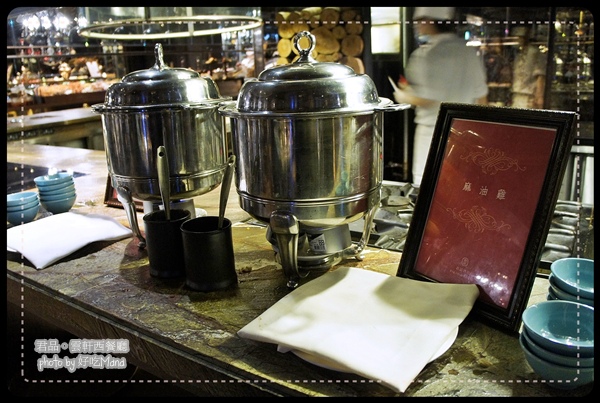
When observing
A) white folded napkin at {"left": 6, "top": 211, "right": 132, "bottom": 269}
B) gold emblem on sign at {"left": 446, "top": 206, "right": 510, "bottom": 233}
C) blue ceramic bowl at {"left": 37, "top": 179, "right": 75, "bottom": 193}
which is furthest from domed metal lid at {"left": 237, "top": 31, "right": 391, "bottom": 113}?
blue ceramic bowl at {"left": 37, "top": 179, "right": 75, "bottom": 193}

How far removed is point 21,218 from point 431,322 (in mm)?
1545

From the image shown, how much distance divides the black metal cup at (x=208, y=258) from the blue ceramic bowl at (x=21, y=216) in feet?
2.82

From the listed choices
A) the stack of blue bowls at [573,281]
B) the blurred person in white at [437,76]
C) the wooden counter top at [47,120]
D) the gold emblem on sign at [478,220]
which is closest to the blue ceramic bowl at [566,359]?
the stack of blue bowls at [573,281]

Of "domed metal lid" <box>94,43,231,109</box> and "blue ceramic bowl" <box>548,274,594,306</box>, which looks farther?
"domed metal lid" <box>94,43,231,109</box>

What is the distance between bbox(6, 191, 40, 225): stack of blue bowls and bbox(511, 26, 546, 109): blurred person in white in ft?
12.7

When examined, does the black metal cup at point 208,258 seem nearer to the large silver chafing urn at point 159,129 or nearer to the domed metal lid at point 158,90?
the large silver chafing urn at point 159,129

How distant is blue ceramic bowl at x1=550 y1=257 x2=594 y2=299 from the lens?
1080mm

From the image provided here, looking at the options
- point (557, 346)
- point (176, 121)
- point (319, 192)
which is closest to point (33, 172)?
point (176, 121)

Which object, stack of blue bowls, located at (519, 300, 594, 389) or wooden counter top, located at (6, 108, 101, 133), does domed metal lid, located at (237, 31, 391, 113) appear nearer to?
stack of blue bowls, located at (519, 300, 594, 389)

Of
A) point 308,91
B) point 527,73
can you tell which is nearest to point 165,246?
point 308,91

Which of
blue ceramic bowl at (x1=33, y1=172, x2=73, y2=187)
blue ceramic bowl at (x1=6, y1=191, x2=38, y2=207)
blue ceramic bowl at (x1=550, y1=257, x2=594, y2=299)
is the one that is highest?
blue ceramic bowl at (x1=33, y1=172, x2=73, y2=187)

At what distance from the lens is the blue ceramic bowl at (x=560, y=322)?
922 mm

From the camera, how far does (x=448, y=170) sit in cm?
128

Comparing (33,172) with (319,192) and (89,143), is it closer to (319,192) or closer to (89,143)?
(319,192)
